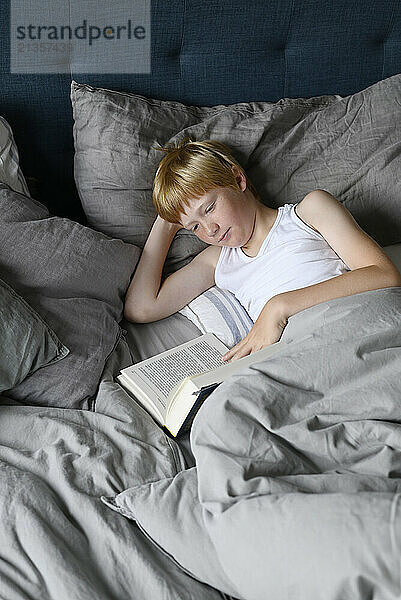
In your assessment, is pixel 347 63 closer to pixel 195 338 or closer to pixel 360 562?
pixel 195 338

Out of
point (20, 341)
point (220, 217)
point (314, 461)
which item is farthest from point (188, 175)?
point (314, 461)

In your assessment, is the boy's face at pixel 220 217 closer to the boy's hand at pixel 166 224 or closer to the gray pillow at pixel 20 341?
the boy's hand at pixel 166 224

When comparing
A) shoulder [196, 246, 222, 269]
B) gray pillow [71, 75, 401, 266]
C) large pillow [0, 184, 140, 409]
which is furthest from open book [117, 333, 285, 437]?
gray pillow [71, 75, 401, 266]

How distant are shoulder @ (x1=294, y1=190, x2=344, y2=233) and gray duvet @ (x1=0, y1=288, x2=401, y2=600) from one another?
0.34 metres

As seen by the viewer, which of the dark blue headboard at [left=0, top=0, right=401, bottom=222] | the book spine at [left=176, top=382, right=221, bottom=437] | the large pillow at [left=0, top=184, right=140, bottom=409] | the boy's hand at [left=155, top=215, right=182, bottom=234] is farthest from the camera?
the dark blue headboard at [left=0, top=0, right=401, bottom=222]

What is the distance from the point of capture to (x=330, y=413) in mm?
1201

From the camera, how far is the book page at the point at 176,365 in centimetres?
148

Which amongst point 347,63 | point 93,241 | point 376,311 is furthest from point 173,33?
point 376,311

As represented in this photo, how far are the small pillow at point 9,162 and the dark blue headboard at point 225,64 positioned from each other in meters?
0.13

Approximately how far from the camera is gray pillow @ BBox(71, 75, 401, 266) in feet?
5.86

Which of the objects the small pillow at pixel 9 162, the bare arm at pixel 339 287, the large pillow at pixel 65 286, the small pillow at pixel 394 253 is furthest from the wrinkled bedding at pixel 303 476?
the small pillow at pixel 9 162

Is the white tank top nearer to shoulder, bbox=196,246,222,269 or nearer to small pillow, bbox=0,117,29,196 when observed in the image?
shoulder, bbox=196,246,222,269

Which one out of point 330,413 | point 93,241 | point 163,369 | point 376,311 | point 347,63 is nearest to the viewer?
point 330,413

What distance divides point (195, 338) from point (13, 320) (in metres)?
0.45
